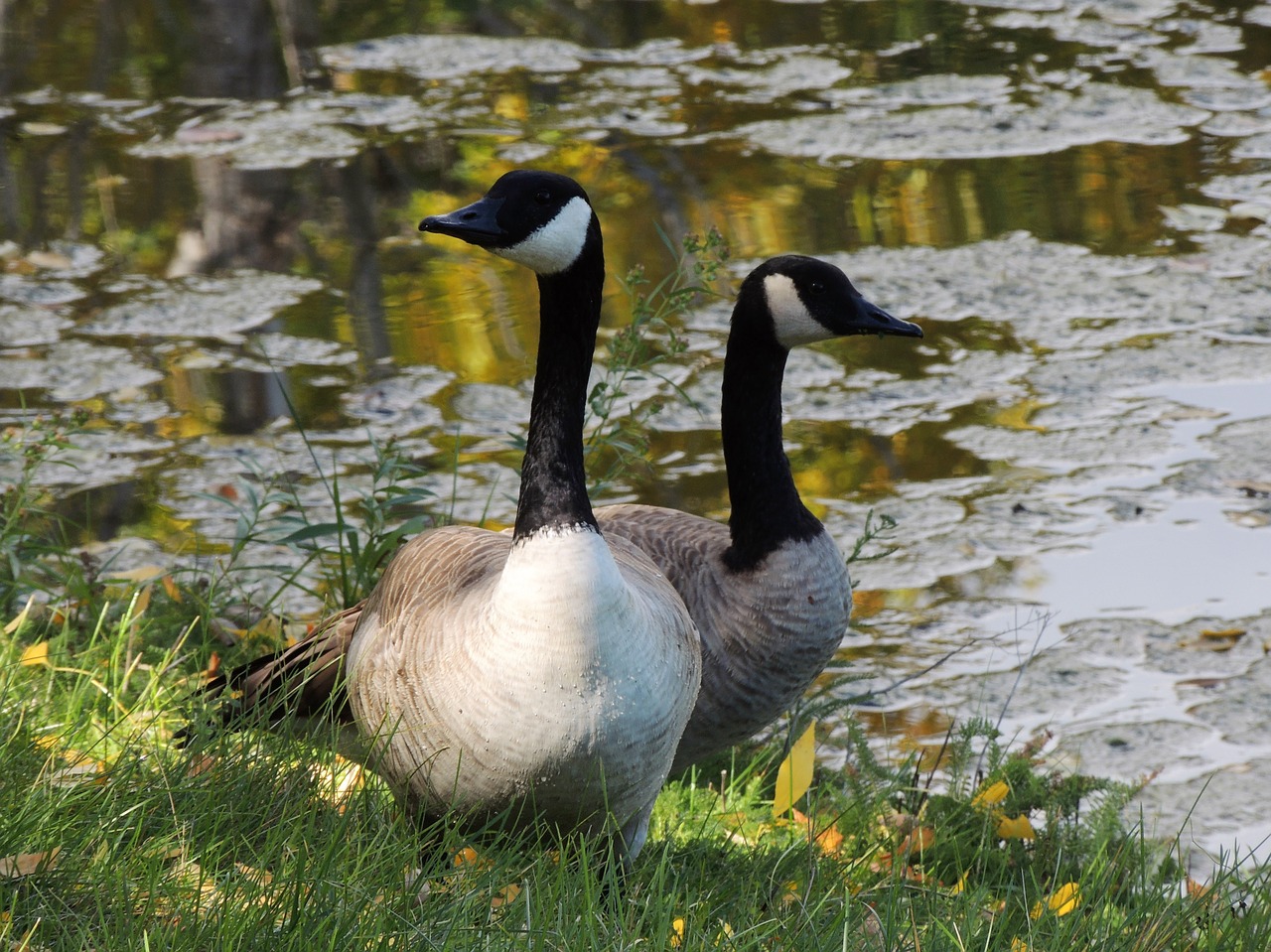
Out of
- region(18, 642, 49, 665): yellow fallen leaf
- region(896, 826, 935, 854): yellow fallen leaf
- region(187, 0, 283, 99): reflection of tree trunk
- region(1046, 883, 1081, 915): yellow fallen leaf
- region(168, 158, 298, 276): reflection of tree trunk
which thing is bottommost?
region(896, 826, 935, 854): yellow fallen leaf

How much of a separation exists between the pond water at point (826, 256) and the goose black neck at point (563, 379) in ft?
3.83

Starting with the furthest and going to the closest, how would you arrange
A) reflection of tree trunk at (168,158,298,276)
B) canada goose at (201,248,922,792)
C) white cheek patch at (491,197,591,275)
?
1. reflection of tree trunk at (168,158,298,276)
2. canada goose at (201,248,922,792)
3. white cheek patch at (491,197,591,275)

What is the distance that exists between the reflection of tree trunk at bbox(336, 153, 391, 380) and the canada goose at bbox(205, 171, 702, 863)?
307cm

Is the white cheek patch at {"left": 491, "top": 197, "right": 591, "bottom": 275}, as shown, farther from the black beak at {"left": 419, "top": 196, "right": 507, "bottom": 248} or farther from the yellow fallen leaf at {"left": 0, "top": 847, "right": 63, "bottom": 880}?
the yellow fallen leaf at {"left": 0, "top": 847, "right": 63, "bottom": 880}

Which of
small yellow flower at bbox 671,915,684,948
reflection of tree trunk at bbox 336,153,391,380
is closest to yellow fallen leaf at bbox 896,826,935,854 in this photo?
small yellow flower at bbox 671,915,684,948

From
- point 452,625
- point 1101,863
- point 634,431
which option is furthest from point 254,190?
point 1101,863

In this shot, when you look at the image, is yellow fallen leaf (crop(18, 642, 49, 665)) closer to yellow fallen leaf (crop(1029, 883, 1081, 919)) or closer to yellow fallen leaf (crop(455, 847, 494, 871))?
yellow fallen leaf (crop(455, 847, 494, 871))

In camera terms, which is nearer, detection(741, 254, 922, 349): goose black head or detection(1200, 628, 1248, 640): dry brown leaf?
detection(741, 254, 922, 349): goose black head

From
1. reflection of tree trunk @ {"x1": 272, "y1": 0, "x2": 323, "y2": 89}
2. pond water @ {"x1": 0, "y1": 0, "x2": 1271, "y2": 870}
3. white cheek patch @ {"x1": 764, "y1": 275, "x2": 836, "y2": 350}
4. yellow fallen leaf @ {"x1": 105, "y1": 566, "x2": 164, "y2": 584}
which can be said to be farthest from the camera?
reflection of tree trunk @ {"x1": 272, "y1": 0, "x2": 323, "y2": 89}

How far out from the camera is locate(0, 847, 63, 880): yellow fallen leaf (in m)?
2.35

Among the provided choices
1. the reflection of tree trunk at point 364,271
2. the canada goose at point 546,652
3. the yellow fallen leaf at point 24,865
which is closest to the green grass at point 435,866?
the yellow fallen leaf at point 24,865

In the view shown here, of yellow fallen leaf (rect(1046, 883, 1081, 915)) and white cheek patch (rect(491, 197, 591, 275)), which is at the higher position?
white cheek patch (rect(491, 197, 591, 275))

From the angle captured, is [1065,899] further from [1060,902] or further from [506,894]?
[506,894]

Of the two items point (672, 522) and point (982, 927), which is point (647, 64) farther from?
point (982, 927)
